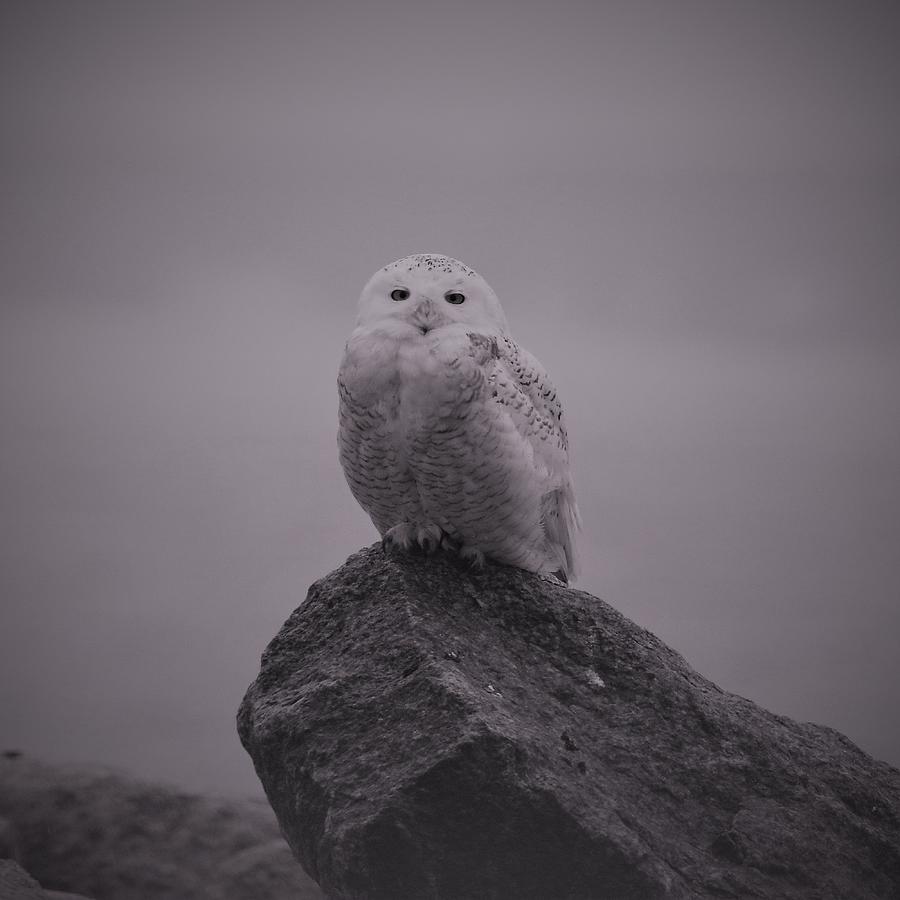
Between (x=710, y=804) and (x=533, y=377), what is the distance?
112 cm

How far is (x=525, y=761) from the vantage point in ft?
6.61

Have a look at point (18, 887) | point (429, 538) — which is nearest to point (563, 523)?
point (429, 538)

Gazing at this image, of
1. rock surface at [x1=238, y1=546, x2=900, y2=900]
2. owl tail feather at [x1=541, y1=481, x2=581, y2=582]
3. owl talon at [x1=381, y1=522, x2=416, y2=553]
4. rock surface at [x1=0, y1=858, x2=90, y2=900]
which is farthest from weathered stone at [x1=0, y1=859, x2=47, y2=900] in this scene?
owl tail feather at [x1=541, y1=481, x2=581, y2=582]

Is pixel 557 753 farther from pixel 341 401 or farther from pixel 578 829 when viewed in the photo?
pixel 341 401

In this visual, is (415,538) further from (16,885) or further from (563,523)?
(16,885)

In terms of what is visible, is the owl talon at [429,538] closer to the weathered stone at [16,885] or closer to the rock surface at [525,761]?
the rock surface at [525,761]

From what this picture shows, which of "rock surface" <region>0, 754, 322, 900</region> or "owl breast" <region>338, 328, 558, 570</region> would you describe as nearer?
"owl breast" <region>338, 328, 558, 570</region>

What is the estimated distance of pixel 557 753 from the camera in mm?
2133

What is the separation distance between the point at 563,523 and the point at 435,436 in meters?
0.65

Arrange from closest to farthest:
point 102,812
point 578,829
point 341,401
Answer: point 578,829 < point 341,401 < point 102,812

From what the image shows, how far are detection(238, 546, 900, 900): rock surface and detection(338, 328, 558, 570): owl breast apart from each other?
0.60 feet

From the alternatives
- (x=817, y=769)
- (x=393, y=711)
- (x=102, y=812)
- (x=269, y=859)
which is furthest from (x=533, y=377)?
(x=102, y=812)

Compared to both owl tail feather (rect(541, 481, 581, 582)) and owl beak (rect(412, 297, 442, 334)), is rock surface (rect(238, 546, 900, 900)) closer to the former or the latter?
owl tail feather (rect(541, 481, 581, 582))

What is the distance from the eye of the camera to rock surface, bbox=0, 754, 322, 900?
314 cm
